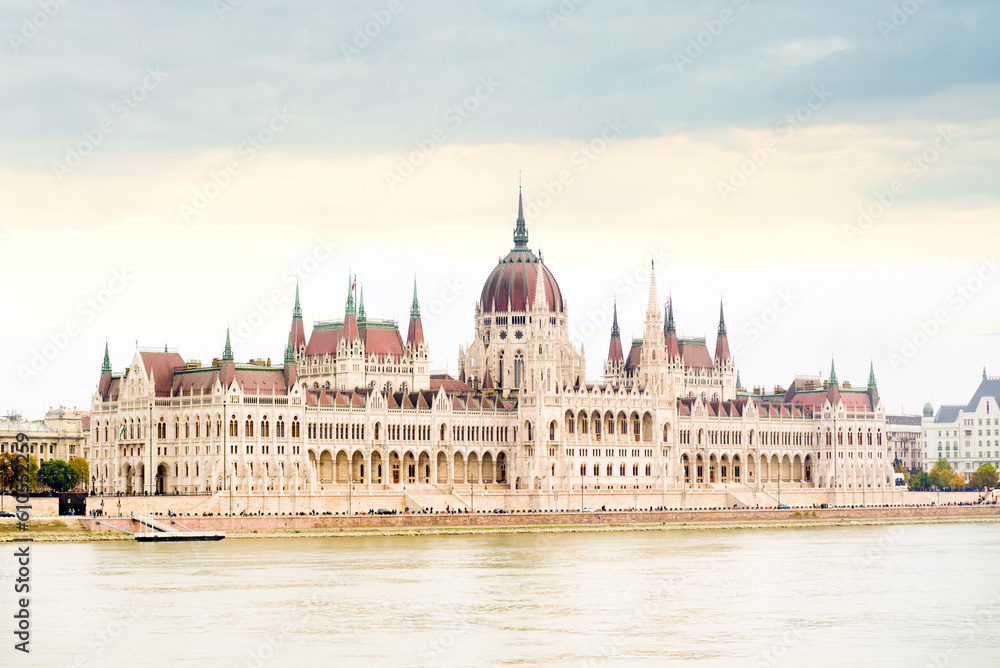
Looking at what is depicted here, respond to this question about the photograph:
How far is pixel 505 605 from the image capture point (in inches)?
2869

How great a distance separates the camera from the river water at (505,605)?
59438 millimetres

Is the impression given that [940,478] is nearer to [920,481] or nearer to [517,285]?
[920,481]

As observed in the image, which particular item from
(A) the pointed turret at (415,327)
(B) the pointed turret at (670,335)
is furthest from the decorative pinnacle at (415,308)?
(B) the pointed turret at (670,335)

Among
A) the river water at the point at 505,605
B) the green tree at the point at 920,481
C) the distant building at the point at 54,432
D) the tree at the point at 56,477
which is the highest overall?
the distant building at the point at 54,432

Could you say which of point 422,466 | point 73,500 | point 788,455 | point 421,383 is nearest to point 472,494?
point 422,466

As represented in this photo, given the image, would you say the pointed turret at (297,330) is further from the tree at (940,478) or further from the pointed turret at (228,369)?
the tree at (940,478)

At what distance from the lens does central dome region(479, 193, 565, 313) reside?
17262 cm

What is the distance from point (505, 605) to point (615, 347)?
11449 centimetres

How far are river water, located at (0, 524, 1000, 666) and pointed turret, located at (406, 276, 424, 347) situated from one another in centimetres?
5568

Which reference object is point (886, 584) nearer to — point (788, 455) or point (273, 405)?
point (273, 405)

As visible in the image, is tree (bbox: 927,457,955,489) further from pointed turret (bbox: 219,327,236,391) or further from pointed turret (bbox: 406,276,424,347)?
pointed turret (bbox: 219,327,236,391)

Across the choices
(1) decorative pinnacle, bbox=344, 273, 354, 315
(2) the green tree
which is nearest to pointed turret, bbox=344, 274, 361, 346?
(1) decorative pinnacle, bbox=344, 273, 354, 315

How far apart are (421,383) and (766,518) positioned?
34.3 meters

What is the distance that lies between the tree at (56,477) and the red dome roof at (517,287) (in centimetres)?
4396
